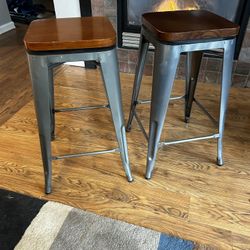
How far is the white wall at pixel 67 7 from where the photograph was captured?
6.36ft

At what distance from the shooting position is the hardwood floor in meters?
1.04

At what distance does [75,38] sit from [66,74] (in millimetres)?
1328

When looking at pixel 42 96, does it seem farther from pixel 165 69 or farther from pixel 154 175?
pixel 154 175

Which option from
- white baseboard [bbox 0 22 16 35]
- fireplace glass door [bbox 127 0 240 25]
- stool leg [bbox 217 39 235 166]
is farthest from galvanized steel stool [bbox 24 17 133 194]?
white baseboard [bbox 0 22 16 35]

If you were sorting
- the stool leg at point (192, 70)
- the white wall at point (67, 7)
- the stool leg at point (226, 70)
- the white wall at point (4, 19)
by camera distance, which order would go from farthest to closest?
the white wall at point (4, 19), the white wall at point (67, 7), the stool leg at point (192, 70), the stool leg at point (226, 70)

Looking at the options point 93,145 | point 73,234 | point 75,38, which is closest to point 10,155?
point 93,145

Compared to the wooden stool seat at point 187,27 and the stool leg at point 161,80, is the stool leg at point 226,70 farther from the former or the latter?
the stool leg at point 161,80

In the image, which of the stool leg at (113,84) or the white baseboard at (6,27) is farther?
the white baseboard at (6,27)

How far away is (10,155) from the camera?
4.38 ft

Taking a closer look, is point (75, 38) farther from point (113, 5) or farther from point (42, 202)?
point (113, 5)

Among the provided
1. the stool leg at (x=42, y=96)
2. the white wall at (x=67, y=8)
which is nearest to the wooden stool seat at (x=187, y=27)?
the stool leg at (x=42, y=96)

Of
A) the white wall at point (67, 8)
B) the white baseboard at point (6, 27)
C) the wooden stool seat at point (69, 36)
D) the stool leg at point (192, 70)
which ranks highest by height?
the wooden stool seat at point (69, 36)

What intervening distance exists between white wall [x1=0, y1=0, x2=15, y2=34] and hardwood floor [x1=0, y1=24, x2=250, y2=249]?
1.73 metres

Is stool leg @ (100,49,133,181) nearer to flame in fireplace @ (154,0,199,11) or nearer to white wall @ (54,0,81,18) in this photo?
flame in fireplace @ (154,0,199,11)
